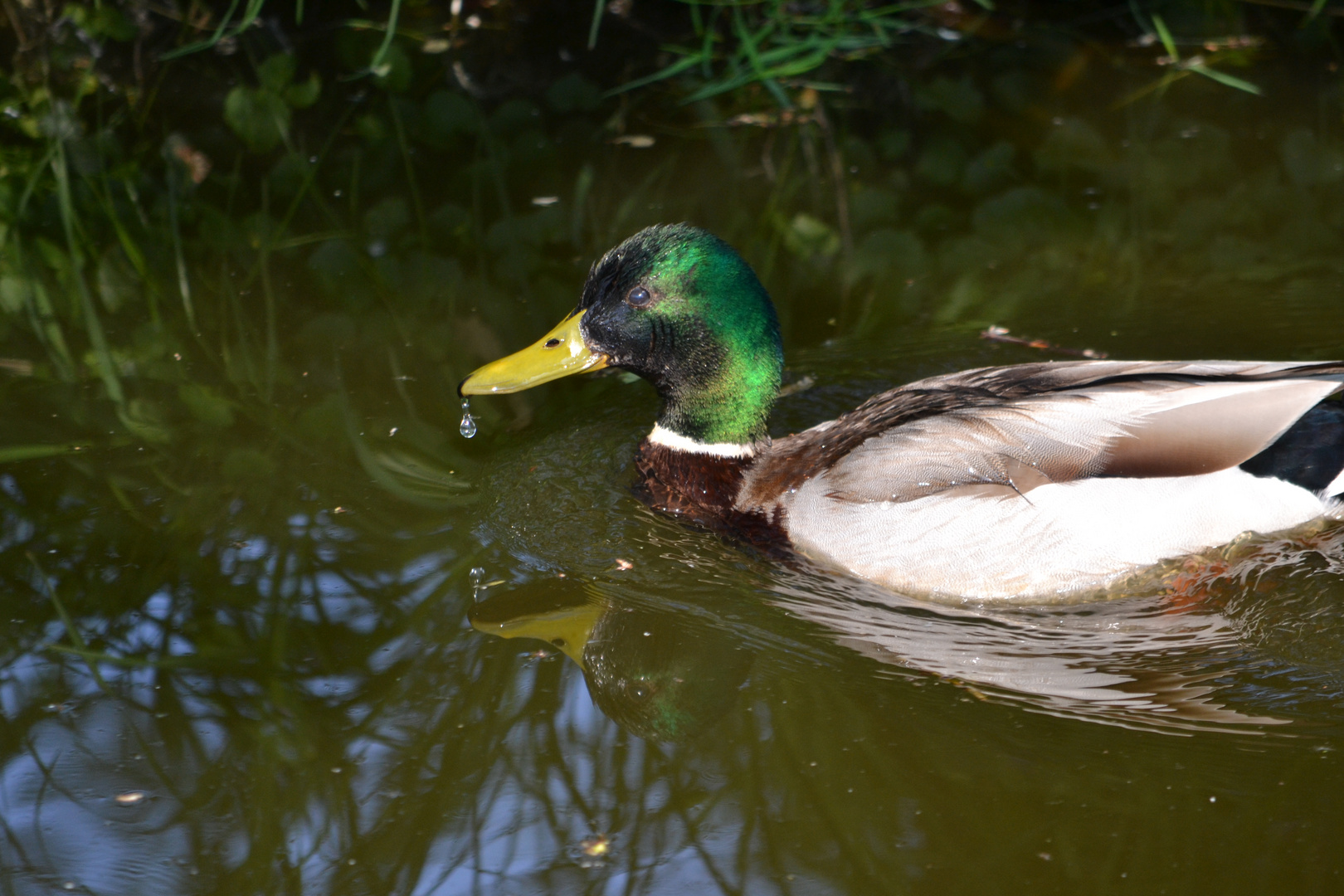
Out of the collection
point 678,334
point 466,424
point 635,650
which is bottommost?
point 635,650

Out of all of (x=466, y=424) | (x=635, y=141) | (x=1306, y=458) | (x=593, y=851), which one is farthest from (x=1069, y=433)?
(x=635, y=141)

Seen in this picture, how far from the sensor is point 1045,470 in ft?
11.6

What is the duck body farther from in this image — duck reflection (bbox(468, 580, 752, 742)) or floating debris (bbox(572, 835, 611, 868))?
floating debris (bbox(572, 835, 611, 868))

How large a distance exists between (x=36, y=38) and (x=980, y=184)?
5475 mm

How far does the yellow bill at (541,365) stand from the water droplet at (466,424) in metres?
0.39

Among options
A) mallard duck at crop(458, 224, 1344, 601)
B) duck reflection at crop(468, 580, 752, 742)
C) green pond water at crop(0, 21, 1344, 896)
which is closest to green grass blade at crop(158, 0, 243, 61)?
green pond water at crop(0, 21, 1344, 896)

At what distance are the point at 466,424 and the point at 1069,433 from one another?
6.38 feet

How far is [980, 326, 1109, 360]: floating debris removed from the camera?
4.88 m

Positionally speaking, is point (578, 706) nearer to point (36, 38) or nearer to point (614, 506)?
point (614, 506)

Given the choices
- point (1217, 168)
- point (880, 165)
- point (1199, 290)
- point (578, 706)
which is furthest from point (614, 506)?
point (1217, 168)

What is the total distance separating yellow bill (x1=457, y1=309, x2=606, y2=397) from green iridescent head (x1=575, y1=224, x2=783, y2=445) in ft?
0.11

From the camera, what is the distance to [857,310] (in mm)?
5316

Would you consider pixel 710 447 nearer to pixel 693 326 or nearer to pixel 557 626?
pixel 693 326

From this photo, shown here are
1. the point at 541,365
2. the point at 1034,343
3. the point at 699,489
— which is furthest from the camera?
the point at 1034,343
